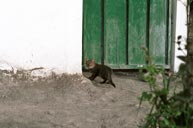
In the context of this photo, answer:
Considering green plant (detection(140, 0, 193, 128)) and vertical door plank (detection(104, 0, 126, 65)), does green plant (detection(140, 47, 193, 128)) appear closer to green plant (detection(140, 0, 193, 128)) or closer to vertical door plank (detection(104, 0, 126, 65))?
green plant (detection(140, 0, 193, 128))

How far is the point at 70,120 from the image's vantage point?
6.52 meters

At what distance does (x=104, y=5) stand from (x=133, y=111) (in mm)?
2453

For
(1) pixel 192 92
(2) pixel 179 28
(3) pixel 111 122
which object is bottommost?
(3) pixel 111 122

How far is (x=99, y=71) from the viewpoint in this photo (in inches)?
330

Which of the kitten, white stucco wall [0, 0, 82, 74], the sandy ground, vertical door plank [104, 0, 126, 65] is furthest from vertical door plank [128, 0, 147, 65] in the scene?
white stucco wall [0, 0, 82, 74]

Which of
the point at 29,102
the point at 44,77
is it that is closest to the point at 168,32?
the point at 44,77

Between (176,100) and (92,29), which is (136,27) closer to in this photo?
(92,29)

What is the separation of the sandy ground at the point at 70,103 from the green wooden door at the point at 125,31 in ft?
1.25

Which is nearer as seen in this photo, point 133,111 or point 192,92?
point 192,92

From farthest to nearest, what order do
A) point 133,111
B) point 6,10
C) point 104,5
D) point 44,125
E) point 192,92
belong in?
point 104,5 → point 6,10 → point 133,111 → point 44,125 → point 192,92

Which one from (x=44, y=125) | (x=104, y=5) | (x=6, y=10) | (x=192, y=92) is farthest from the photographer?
(x=104, y=5)

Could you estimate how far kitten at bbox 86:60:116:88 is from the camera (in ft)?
27.3

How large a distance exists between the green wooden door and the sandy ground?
38 centimetres

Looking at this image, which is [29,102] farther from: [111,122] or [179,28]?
[179,28]
